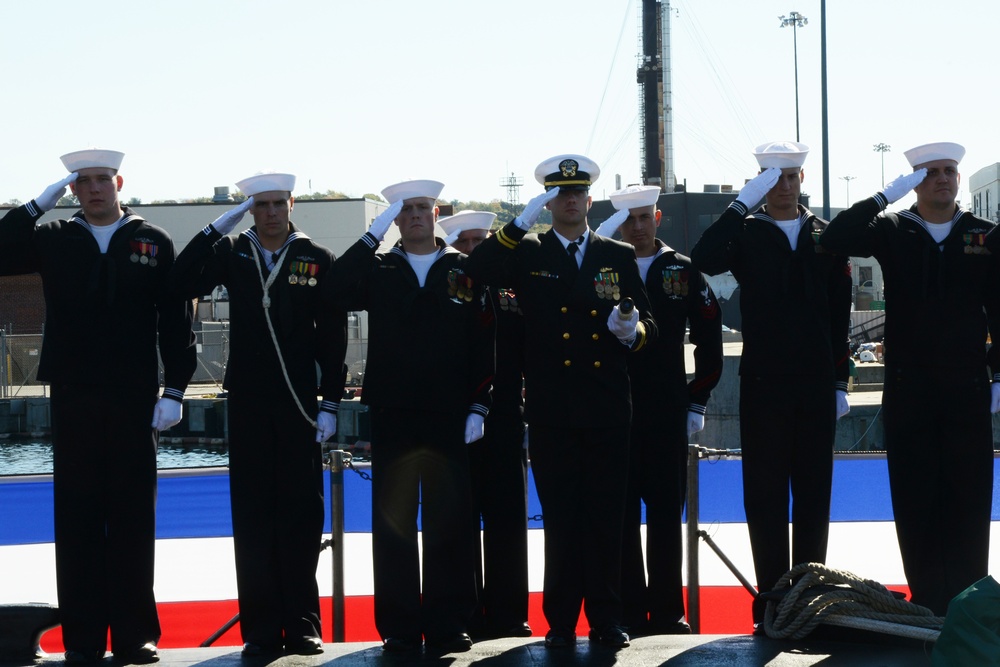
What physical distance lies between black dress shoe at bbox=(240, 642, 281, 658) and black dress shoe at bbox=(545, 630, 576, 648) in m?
0.98

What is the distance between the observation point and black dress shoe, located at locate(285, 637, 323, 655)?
14.0ft

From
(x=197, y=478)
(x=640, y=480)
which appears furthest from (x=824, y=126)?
(x=640, y=480)

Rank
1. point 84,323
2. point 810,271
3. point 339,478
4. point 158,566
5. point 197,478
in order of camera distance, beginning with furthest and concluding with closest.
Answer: point 197,478, point 158,566, point 339,478, point 810,271, point 84,323

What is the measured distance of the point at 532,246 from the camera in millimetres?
4543

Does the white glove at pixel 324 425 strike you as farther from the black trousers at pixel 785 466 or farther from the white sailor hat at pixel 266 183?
the black trousers at pixel 785 466

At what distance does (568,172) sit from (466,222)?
128 centimetres

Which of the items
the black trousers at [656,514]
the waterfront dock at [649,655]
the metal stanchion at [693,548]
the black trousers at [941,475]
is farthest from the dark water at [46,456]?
the black trousers at [941,475]

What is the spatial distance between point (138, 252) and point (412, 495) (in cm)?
136

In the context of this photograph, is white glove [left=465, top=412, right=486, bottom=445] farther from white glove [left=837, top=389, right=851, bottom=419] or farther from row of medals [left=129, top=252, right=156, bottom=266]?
white glove [left=837, top=389, right=851, bottom=419]

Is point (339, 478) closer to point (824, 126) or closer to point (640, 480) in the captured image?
point (640, 480)

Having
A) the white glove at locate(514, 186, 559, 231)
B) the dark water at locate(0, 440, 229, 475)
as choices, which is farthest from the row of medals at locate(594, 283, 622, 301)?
the dark water at locate(0, 440, 229, 475)

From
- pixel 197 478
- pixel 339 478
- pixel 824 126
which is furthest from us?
pixel 824 126

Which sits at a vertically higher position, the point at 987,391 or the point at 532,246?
the point at 532,246

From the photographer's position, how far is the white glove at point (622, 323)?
4250 millimetres
